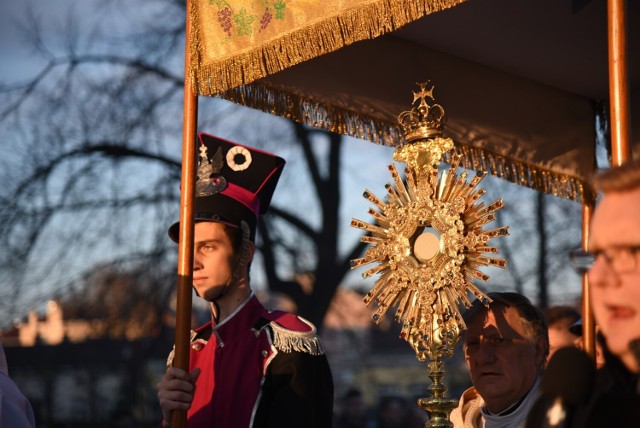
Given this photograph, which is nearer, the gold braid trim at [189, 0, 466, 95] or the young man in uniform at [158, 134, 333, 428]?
the gold braid trim at [189, 0, 466, 95]

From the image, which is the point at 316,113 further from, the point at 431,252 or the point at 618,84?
the point at 618,84

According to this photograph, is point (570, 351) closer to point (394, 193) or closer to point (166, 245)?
point (394, 193)

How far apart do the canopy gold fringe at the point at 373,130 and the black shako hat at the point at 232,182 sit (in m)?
0.20

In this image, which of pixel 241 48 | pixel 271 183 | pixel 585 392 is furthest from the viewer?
pixel 271 183

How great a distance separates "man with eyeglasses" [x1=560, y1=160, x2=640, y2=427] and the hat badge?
2.65m

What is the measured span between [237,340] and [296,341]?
0.78ft

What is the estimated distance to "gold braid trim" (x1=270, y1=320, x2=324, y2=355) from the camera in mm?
3977

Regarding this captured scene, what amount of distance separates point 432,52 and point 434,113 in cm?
26

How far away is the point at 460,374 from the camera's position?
14.8 meters

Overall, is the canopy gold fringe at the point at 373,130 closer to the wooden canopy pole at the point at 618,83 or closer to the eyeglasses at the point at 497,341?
the eyeglasses at the point at 497,341

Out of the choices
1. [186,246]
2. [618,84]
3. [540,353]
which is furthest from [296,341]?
[618,84]

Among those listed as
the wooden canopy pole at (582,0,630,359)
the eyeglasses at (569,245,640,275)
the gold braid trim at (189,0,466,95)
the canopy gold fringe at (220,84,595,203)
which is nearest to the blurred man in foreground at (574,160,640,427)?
the eyeglasses at (569,245,640,275)

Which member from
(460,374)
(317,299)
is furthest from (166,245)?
(460,374)

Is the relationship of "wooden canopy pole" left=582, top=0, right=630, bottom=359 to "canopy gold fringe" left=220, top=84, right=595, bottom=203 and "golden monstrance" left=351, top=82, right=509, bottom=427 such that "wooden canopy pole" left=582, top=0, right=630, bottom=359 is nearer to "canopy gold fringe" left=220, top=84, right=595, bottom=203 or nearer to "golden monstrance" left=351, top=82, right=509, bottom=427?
"golden monstrance" left=351, top=82, right=509, bottom=427
